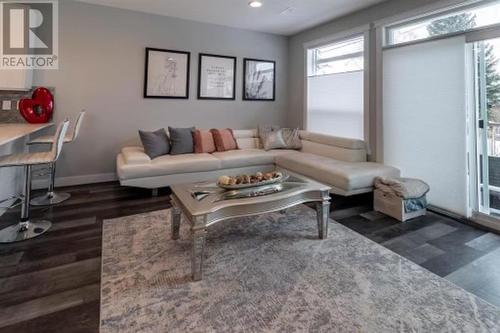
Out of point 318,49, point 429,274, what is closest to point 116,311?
point 429,274

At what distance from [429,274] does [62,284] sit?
8.07ft

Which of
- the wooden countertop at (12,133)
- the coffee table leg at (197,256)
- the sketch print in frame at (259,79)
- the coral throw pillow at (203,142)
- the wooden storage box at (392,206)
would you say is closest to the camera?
the coffee table leg at (197,256)

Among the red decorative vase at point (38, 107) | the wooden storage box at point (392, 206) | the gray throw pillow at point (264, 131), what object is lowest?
the wooden storage box at point (392, 206)

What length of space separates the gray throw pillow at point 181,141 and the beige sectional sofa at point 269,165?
0.61 feet

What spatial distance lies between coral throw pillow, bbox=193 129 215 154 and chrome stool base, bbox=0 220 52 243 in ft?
6.87

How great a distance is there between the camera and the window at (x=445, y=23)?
2.62 m

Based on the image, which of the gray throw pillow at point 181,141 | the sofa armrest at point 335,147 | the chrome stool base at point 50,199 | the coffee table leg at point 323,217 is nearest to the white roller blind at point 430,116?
the sofa armrest at point 335,147

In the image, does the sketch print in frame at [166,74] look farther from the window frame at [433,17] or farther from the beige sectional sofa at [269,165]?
the window frame at [433,17]

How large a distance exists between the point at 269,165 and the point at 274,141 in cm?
53

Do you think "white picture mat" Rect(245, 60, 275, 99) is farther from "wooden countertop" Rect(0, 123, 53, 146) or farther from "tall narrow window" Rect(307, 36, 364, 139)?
"wooden countertop" Rect(0, 123, 53, 146)

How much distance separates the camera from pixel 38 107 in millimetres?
3654

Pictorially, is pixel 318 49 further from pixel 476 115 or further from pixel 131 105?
pixel 131 105

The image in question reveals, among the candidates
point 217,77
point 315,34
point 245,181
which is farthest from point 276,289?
point 315,34

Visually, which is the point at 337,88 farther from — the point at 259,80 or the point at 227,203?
the point at 227,203
